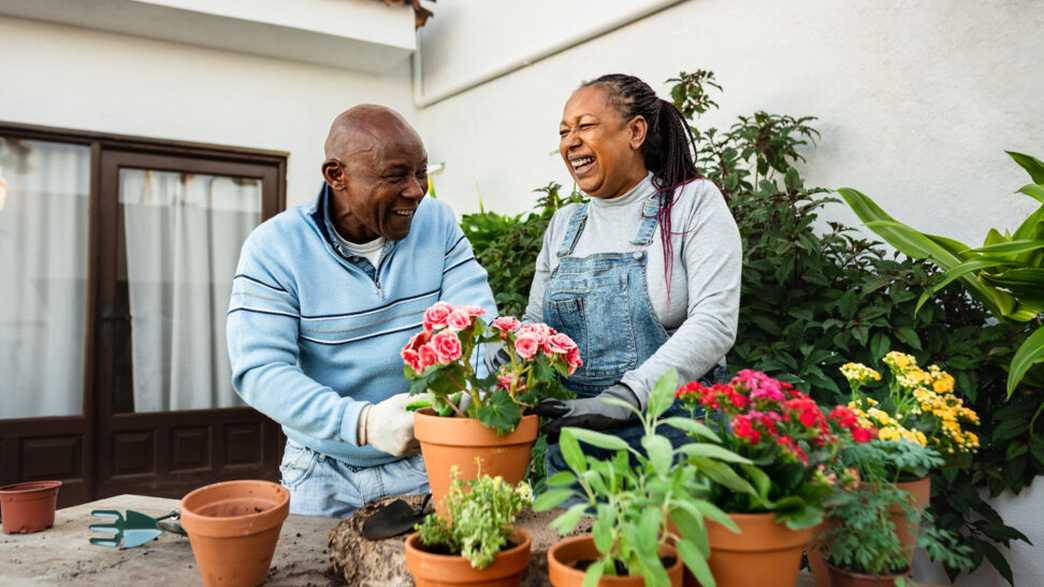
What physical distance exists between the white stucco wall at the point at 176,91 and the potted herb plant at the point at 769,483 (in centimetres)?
535

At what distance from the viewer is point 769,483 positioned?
34.0 inches

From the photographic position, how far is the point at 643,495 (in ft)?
2.79

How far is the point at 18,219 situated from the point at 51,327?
0.80 meters

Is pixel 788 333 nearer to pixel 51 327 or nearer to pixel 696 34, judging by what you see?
pixel 696 34

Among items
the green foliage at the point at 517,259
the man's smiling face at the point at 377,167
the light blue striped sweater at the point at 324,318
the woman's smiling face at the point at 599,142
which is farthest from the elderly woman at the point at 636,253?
the green foliage at the point at 517,259

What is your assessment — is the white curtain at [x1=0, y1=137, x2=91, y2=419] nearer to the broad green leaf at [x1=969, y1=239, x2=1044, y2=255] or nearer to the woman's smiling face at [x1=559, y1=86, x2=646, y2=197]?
the woman's smiling face at [x1=559, y1=86, x2=646, y2=197]

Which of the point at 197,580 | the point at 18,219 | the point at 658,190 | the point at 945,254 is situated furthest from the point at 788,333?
the point at 18,219

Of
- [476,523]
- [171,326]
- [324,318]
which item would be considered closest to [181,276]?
[171,326]

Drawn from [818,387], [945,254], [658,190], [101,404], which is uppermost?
[658,190]

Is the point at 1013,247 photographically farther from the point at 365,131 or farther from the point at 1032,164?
the point at 365,131

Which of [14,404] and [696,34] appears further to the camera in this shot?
[14,404]

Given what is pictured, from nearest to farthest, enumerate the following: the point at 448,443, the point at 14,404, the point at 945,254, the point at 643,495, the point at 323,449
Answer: the point at 643,495 < the point at 448,443 < the point at 323,449 < the point at 945,254 < the point at 14,404

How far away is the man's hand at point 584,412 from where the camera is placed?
128 centimetres

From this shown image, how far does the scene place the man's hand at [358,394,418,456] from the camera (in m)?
1.41
